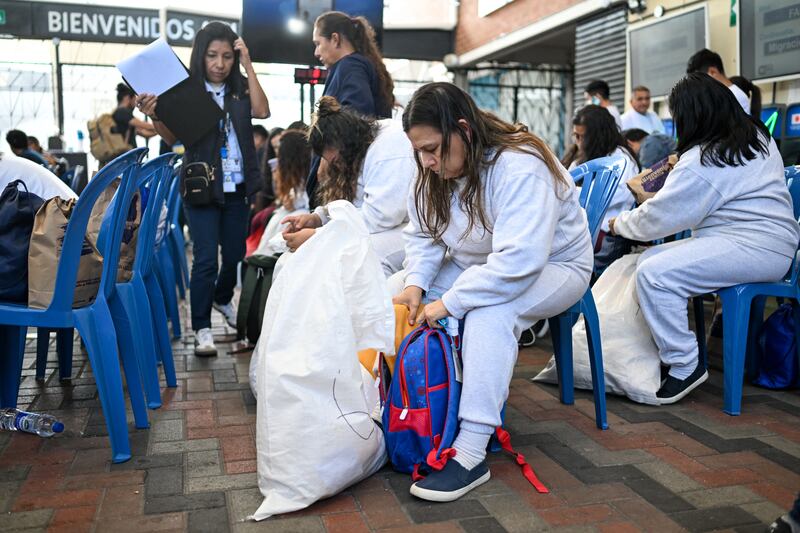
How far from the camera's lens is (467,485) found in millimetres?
2244

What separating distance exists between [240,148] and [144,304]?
1.16 metres

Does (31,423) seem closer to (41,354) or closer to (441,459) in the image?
(41,354)

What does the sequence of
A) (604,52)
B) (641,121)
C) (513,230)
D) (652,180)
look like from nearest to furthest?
(513,230) < (652,180) < (641,121) < (604,52)

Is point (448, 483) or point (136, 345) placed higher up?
point (136, 345)

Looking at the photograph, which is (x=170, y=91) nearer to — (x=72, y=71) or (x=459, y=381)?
(x=459, y=381)

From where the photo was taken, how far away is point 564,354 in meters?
3.08

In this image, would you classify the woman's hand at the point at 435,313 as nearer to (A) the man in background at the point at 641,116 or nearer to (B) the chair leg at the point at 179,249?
(B) the chair leg at the point at 179,249

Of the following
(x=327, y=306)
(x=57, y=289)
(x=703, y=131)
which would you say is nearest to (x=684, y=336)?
(x=703, y=131)

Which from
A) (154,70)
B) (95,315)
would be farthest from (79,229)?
(154,70)

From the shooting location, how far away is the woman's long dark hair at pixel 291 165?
4.58 m

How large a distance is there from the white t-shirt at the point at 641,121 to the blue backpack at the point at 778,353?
406cm

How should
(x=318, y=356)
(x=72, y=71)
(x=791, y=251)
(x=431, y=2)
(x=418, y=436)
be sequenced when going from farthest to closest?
(x=431, y=2), (x=72, y=71), (x=791, y=251), (x=418, y=436), (x=318, y=356)

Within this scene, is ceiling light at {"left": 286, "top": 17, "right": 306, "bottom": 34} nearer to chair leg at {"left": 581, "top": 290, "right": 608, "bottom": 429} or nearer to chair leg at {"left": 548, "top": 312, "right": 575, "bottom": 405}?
chair leg at {"left": 548, "top": 312, "right": 575, "bottom": 405}

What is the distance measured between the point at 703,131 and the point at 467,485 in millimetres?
1729
